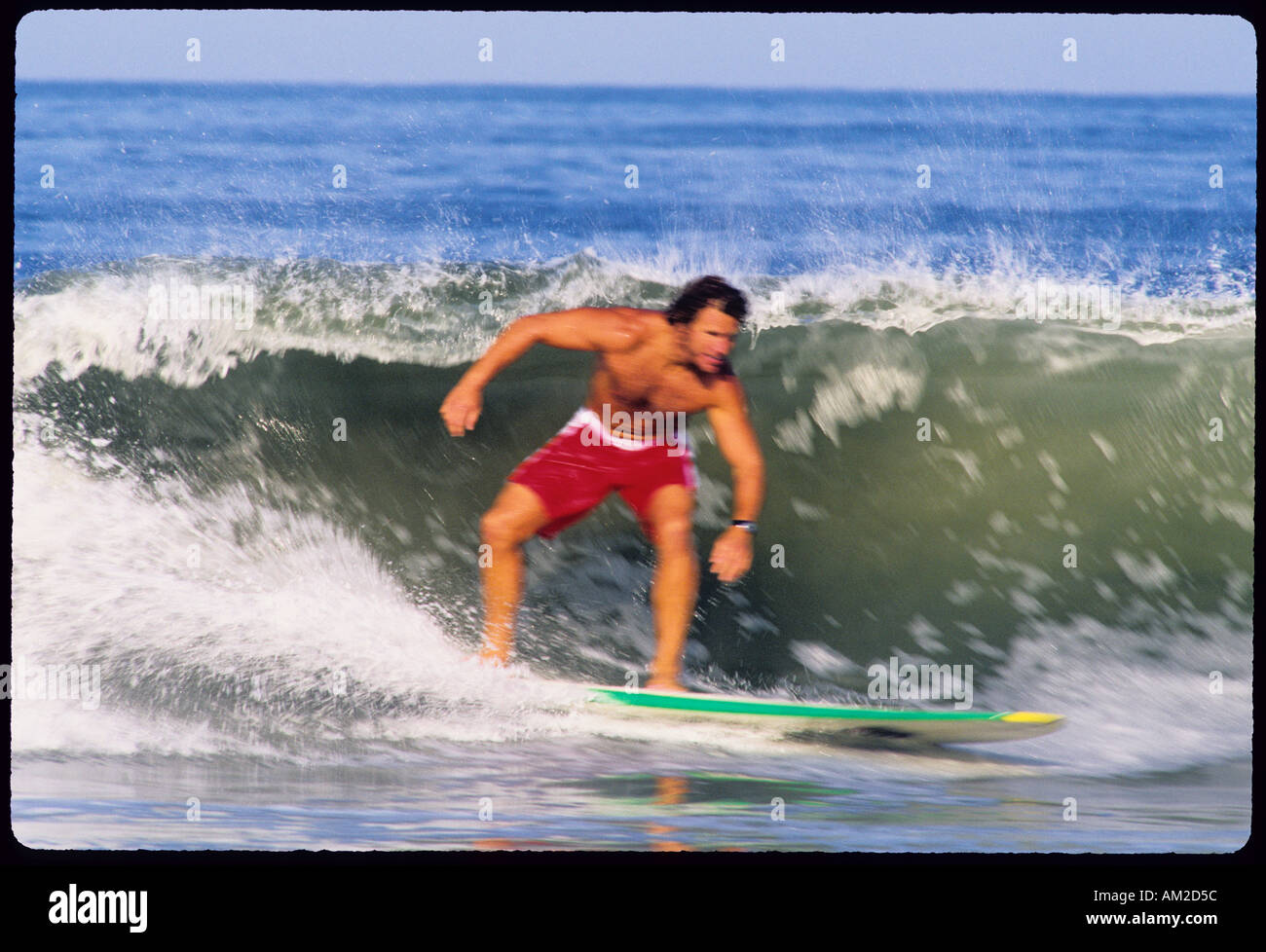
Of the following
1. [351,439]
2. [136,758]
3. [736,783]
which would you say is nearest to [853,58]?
[351,439]

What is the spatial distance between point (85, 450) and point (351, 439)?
0.85 metres

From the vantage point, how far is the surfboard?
13.3ft

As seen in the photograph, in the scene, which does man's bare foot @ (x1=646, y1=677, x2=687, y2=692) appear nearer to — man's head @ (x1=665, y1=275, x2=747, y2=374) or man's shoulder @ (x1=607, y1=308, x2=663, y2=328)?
man's head @ (x1=665, y1=275, x2=747, y2=374)

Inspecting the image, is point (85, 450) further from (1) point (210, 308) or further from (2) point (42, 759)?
(2) point (42, 759)

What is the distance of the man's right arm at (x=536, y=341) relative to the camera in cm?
402

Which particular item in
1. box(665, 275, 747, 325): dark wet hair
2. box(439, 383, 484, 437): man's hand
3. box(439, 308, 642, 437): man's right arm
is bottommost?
box(439, 383, 484, 437): man's hand

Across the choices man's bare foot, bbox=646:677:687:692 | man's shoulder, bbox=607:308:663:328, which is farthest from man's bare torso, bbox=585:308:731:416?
man's bare foot, bbox=646:677:687:692

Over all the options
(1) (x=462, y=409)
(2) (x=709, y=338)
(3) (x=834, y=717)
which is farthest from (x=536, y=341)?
(3) (x=834, y=717)

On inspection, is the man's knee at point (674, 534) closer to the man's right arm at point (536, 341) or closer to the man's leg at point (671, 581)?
the man's leg at point (671, 581)

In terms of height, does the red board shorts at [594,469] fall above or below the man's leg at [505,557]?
above

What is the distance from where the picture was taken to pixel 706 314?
13.3 ft

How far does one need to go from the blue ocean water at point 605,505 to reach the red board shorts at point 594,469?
2.2 inches

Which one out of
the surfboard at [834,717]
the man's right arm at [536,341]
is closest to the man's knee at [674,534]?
the surfboard at [834,717]

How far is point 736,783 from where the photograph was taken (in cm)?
407
